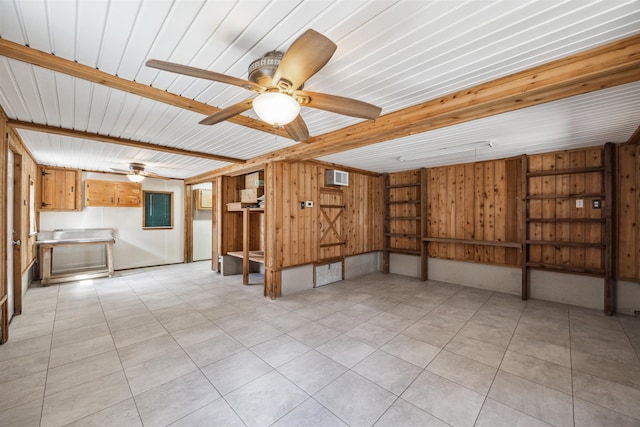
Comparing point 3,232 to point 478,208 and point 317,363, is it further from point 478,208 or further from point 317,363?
point 478,208

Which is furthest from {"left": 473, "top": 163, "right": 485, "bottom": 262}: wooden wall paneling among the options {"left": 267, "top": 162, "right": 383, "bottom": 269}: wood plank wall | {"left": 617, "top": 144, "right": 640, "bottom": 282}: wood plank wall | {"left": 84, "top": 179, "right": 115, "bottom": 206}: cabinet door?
{"left": 84, "top": 179, "right": 115, "bottom": 206}: cabinet door

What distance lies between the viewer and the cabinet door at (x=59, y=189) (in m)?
5.91

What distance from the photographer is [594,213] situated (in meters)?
4.10

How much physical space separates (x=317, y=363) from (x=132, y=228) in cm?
681

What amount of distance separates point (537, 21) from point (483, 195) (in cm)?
434

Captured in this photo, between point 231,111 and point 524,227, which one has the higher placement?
point 231,111

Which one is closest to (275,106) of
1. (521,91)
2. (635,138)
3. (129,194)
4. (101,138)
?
(521,91)

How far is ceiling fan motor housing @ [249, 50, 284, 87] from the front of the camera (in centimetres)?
170

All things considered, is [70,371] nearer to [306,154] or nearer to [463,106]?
[306,154]

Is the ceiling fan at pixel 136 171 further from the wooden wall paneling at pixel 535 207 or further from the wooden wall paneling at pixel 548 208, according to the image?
the wooden wall paneling at pixel 548 208

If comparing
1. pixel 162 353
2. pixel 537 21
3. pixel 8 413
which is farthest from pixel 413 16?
pixel 8 413

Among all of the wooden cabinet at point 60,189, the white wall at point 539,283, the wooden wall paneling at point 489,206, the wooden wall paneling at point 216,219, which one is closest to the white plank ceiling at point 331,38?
the wooden wall paneling at point 489,206

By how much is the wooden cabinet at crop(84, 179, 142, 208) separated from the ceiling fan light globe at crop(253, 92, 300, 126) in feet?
23.0

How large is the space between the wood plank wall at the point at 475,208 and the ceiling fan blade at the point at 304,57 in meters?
5.00
